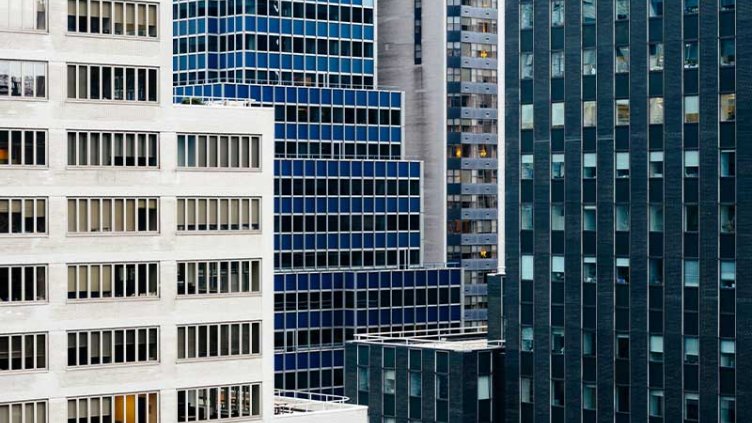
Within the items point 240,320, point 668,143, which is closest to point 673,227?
point 668,143

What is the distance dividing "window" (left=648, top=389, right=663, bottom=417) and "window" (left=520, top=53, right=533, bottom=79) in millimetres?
27782

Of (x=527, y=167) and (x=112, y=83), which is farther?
(x=527, y=167)

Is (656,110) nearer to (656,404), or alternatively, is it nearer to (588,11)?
(588,11)

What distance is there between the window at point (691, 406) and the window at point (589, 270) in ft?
43.3

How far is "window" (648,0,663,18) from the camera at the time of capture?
159375 mm

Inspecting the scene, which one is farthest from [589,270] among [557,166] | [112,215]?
[112,215]

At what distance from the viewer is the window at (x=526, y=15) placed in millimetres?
169000

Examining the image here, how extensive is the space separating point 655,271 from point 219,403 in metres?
64.4

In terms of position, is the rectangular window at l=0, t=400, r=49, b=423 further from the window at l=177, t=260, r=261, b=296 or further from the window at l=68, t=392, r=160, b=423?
the window at l=177, t=260, r=261, b=296

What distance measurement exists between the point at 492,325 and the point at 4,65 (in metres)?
85.5

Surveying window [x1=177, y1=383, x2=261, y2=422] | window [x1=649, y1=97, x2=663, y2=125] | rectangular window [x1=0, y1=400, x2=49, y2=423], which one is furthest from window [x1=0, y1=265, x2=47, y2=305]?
window [x1=649, y1=97, x2=663, y2=125]

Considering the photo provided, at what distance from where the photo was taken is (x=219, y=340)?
103 meters

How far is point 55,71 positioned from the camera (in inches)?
3866

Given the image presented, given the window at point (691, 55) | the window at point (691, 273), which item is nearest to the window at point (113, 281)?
the window at point (691, 273)
